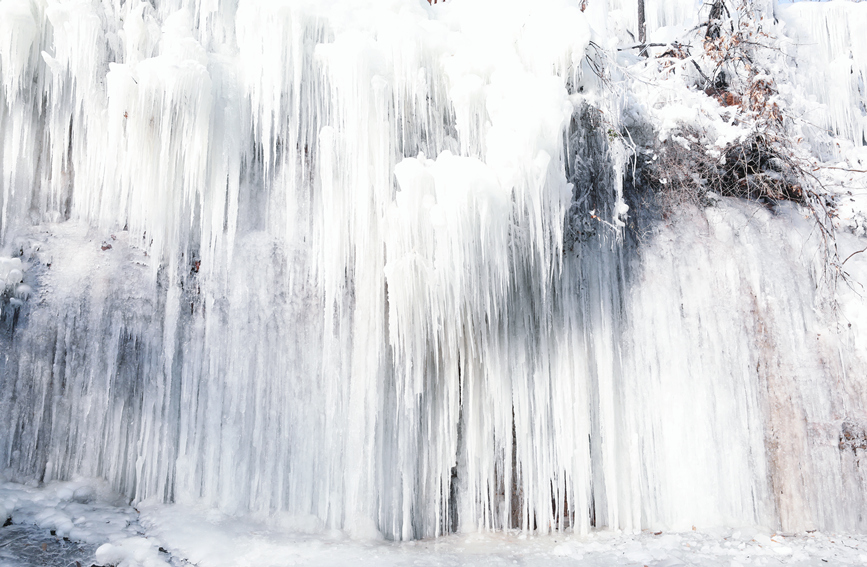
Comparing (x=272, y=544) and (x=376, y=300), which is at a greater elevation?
(x=376, y=300)

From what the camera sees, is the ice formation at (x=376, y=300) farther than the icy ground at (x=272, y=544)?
Yes

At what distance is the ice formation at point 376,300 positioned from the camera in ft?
13.8

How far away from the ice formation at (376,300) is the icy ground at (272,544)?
7.2 inches

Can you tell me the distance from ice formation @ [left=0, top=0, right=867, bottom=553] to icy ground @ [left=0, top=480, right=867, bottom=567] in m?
0.18

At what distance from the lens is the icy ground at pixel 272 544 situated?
341 centimetres

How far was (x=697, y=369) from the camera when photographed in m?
4.40

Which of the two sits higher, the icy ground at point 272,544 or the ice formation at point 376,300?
the ice formation at point 376,300

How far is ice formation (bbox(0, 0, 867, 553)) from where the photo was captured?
166 inches

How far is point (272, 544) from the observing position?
12.3 feet

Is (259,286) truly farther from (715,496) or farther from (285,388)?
(715,496)

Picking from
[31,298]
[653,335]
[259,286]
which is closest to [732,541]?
[653,335]

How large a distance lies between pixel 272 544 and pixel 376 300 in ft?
6.16

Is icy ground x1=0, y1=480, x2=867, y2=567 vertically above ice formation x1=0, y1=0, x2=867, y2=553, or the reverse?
ice formation x1=0, y1=0, x2=867, y2=553

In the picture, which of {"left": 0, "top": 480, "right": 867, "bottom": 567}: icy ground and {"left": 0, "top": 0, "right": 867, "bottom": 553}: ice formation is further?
{"left": 0, "top": 0, "right": 867, "bottom": 553}: ice formation
